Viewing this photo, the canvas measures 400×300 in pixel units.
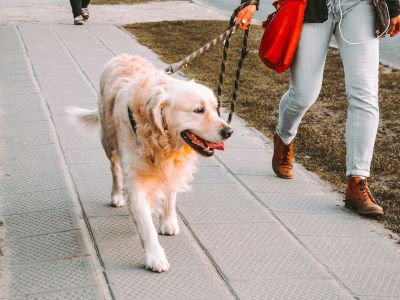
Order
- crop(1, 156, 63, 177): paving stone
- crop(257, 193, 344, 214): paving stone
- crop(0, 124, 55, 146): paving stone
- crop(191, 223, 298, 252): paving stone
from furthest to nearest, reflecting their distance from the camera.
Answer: crop(0, 124, 55, 146): paving stone, crop(1, 156, 63, 177): paving stone, crop(257, 193, 344, 214): paving stone, crop(191, 223, 298, 252): paving stone

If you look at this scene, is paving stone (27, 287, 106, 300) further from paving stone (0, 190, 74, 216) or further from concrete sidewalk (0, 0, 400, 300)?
paving stone (0, 190, 74, 216)

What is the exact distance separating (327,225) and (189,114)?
140 centimetres

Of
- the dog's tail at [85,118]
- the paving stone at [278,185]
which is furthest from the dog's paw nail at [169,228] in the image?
the dog's tail at [85,118]

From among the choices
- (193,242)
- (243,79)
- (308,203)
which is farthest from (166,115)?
(243,79)

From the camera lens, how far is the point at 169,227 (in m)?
4.33

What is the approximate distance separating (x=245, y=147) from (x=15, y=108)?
2458 mm

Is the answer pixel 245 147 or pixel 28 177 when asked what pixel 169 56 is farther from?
pixel 28 177

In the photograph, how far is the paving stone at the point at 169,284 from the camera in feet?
11.7

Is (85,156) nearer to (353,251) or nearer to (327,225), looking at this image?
(327,225)

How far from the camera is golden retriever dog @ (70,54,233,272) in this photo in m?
3.75

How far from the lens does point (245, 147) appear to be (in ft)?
20.5

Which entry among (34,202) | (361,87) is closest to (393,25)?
(361,87)

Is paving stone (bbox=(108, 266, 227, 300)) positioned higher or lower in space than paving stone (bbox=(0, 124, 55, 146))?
higher

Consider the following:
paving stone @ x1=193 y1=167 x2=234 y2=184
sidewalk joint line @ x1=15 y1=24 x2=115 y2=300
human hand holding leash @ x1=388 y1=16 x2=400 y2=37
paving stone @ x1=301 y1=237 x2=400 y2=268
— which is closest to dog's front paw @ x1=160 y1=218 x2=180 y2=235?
sidewalk joint line @ x1=15 y1=24 x2=115 y2=300
